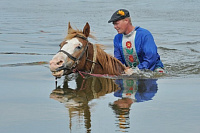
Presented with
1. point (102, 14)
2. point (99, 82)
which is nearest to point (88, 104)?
point (99, 82)

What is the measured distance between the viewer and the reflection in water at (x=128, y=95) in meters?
5.92

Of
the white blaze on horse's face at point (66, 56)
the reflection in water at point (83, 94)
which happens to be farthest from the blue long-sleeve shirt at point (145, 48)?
the white blaze on horse's face at point (66, 56)

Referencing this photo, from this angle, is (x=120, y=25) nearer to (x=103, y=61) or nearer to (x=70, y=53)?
(x=103, y=61)

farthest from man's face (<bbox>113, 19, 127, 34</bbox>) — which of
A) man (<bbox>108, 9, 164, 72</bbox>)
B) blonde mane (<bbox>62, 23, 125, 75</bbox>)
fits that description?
blonde mane (<bbox>62, 23, 125, 75</bbox>)

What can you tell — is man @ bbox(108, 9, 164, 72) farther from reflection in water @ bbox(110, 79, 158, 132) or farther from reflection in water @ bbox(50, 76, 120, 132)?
reflection in water @ bbox(50, 76, 120, 132)

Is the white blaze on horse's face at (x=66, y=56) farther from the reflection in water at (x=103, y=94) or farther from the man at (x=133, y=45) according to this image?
the man at (x=133, y=45)

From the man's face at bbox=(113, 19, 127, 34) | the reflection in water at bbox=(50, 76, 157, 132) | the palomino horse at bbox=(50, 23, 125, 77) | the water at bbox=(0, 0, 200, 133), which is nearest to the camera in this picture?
the water at bbox=(0, 0, 200, 133)

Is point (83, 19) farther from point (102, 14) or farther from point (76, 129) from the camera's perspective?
point (76, 129)

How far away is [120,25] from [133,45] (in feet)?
1.62

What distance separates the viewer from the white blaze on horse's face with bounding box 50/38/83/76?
22.6 ft

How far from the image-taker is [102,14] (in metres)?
26.5

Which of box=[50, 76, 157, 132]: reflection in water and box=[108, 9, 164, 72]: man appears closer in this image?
box=[50, 76, 157, 132]: reflection in water

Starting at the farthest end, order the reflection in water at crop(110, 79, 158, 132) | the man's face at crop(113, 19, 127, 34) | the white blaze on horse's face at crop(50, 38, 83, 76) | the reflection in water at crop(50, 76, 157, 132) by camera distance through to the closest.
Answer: the man's face at crop(113, 19, 127, 34), the white blaze on horse's face at crop(50, 38, 83, 76), the reflection in water at crop(50, 76, 157, 132), the reflection in water at crop(110, 79, 158, 132)

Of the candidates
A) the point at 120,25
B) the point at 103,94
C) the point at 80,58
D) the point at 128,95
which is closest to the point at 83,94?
the point at 103,94
